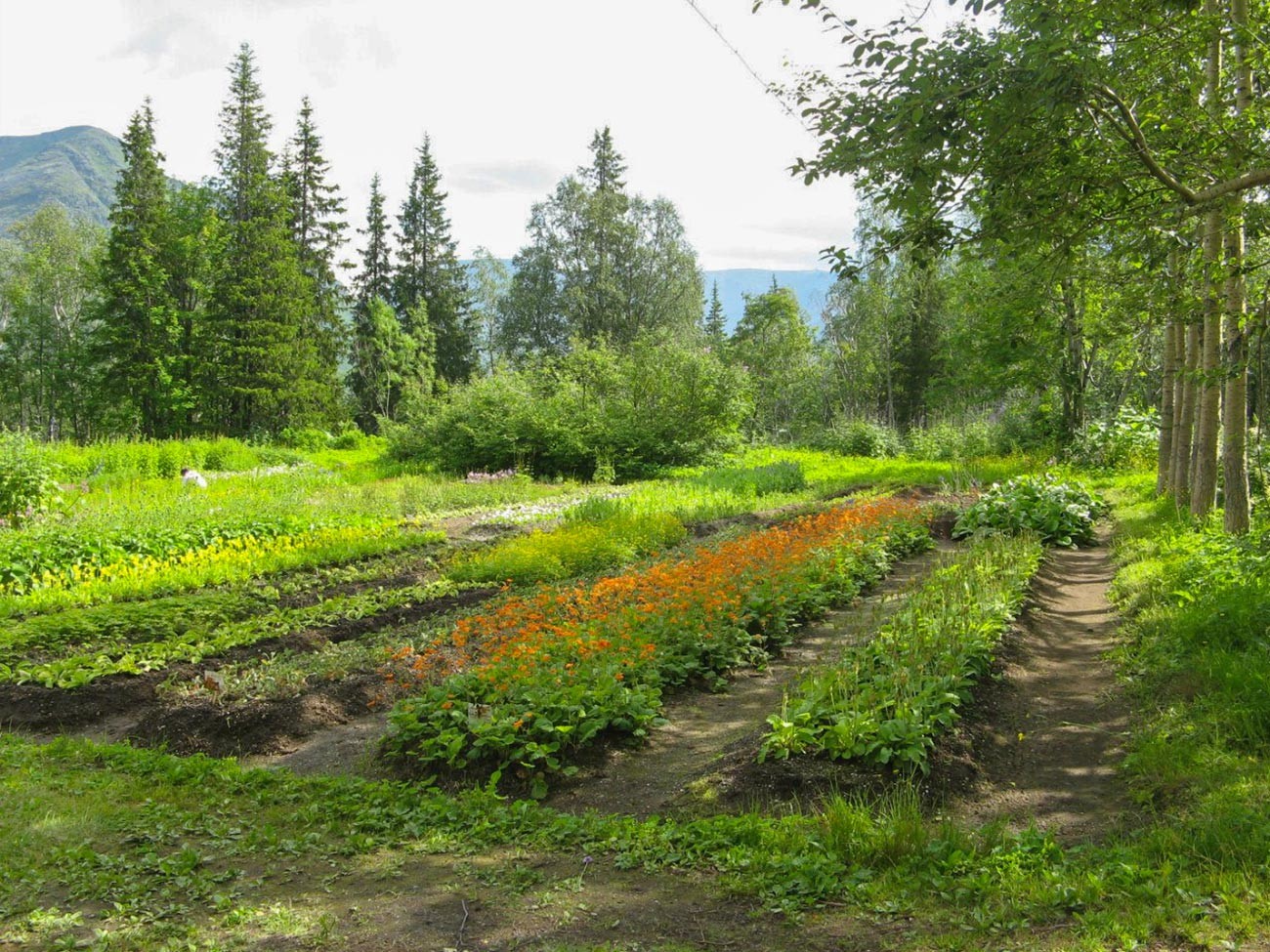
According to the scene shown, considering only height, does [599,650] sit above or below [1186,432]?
below

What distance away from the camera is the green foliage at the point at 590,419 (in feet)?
71.8

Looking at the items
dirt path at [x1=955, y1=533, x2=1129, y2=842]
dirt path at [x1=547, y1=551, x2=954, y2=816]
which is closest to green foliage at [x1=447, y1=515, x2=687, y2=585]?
dirt path at [x1=547, y1=551, x2=954, y2=816]

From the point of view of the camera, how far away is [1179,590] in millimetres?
6902

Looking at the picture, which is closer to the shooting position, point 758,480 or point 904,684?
point 904,684

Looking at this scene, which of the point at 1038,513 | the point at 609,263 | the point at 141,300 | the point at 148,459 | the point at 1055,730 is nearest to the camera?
the point at 1055,730

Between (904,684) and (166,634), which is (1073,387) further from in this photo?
(166,634)

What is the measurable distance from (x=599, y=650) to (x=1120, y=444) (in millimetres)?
17881

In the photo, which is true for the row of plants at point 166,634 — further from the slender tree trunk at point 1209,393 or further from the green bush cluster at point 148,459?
the green bush cluster at point 148,459

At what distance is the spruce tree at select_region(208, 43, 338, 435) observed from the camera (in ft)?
107

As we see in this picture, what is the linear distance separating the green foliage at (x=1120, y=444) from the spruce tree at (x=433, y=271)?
3323cm

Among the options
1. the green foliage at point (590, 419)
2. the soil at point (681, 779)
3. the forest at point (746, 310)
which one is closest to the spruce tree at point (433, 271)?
the forest at point (746, 310)

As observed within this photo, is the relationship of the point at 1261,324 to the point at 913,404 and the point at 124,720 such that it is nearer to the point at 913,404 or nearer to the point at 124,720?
the point at 124,720

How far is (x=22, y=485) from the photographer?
1148 centimetres

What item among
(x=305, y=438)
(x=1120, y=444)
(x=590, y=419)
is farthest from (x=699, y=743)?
(x=305, y=438)
